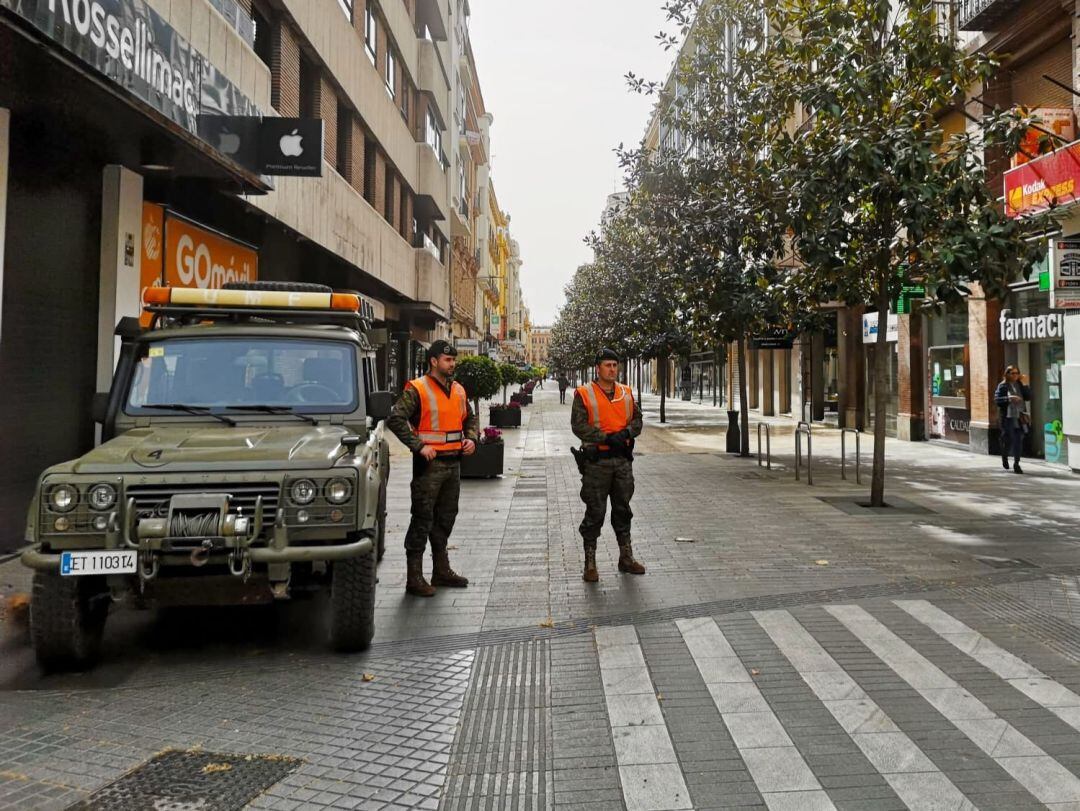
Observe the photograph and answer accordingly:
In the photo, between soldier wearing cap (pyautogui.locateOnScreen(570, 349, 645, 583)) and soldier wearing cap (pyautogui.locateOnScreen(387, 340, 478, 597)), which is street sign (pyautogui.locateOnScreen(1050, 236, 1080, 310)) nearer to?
soldier wearing cap (pyautogui.locateOnScreen(570, 349, 645, 583))

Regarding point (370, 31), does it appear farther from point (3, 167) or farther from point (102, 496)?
point (102, 496)

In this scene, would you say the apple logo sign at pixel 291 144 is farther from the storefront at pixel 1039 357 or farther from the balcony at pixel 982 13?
the storefront at pixel 1039 357

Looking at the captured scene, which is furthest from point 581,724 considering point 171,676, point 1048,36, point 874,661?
point 1048,36

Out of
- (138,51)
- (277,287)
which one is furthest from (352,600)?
(138,51)

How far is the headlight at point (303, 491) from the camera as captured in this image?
4.69m

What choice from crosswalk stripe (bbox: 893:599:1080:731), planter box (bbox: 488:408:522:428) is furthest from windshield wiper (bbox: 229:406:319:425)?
planter box (bbox: 488:408:522:428)

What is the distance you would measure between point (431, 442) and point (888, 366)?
2015 cm

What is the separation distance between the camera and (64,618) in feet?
15.2

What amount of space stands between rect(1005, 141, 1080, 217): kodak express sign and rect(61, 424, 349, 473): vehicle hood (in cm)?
1144

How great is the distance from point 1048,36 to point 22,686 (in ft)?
57.9

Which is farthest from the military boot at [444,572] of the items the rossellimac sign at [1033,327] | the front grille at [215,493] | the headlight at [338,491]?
the rossellimac sign at [1033,327]

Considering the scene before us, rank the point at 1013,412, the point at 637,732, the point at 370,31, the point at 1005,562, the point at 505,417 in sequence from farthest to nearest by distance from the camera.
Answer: the point at 505,417
the point at 370,31
the point at 1013,412
the point at 1005,562
the point at 637,732

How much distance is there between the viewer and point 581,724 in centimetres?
418

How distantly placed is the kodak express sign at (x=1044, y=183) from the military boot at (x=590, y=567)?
9200mm
